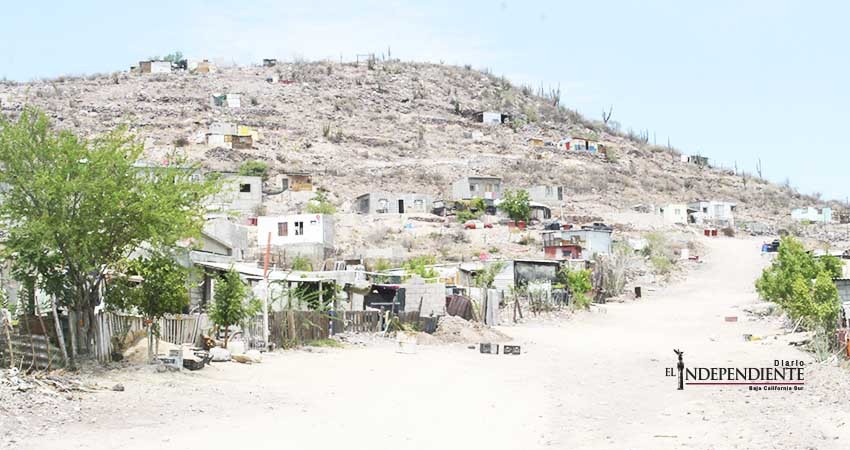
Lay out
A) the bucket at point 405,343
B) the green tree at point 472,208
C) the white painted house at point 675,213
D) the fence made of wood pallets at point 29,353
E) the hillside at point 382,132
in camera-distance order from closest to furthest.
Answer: the fence made of wood pallets at point 29,353 → the bucket at point 405,343 → the green tree at point 472,208 → the white painted house at point 675,213 → the hillside at point 382,132

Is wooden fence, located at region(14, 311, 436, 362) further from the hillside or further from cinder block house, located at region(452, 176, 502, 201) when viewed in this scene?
cinder block house, located at region(452, 176, 502, 201)

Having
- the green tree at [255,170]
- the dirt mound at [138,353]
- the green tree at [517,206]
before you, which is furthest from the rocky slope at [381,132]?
the dirt mound at [138,353]

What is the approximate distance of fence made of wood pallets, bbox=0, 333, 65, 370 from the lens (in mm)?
17422

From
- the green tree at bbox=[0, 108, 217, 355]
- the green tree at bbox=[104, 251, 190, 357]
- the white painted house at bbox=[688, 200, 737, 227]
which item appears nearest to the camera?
the green tree at bbox=[0, 108, 217, 355]

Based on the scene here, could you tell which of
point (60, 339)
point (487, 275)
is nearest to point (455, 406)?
point (60, 339)

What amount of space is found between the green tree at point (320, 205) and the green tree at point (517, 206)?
1270 cm

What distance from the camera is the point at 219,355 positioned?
22.2 metres

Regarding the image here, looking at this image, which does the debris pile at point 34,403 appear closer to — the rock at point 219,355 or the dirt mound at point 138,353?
the dirt mound at point 138,353

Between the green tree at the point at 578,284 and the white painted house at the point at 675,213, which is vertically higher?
the white painted house at the point at 675,213

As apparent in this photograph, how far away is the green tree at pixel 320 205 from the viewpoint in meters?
71.0

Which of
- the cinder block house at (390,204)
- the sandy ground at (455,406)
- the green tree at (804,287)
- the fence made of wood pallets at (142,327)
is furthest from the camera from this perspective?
the cinder block house at (390,204)

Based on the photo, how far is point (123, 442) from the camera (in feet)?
45.3

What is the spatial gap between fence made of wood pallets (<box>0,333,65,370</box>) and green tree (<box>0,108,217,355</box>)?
0.82m

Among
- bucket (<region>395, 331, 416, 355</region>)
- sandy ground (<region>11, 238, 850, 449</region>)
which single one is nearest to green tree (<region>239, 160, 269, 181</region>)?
bucket (<region>395, 331, 416, 355</region>)
